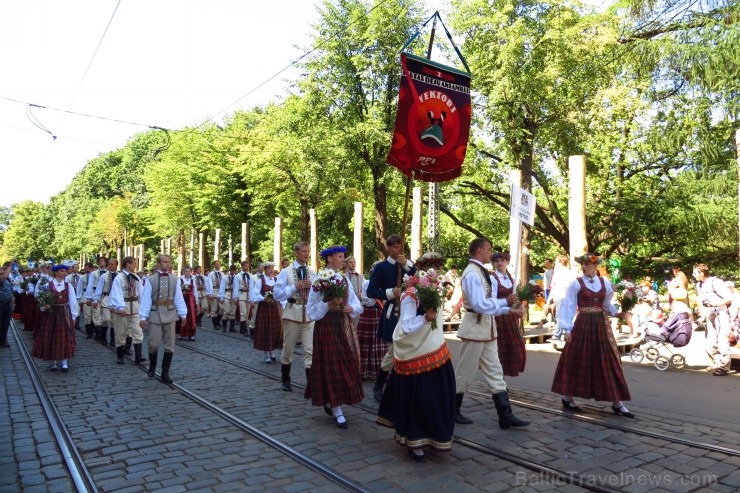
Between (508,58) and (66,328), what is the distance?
1546cm

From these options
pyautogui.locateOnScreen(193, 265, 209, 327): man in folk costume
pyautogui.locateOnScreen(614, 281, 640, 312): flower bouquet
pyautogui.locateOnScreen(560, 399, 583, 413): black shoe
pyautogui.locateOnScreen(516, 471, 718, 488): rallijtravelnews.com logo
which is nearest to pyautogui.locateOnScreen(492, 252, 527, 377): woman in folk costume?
pyautogui.locateOnScreen(560, 399, 583, 413): black shoe

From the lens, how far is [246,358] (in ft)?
37.6

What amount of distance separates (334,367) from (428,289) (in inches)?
69.3

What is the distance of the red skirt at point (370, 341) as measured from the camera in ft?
28.3

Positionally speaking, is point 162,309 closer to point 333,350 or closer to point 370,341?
point 370,341

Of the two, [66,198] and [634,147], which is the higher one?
[66,198]

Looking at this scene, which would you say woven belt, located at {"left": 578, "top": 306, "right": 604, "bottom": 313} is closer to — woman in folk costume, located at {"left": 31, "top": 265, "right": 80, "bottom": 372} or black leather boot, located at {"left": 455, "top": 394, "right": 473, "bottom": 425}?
black leather boot, located at {"left": 455, "top": 394, "right": 473, "bottom": 425}

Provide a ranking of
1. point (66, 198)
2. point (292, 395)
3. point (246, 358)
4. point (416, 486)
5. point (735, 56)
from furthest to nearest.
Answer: point (66, 198)
point (735, 56)
point (246, 358)
point (292, 395)
point (416, 486)

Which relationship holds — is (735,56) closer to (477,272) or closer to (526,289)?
(526,289)

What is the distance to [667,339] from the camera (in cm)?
1016

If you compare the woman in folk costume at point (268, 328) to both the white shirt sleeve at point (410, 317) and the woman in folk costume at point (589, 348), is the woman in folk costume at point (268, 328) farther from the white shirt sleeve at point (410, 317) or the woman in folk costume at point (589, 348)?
the white shirt sleeve at point (410, 317)

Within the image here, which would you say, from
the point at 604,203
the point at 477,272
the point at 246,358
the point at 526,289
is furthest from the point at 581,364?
the point at 604,203

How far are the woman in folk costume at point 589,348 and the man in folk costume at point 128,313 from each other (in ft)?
24.4

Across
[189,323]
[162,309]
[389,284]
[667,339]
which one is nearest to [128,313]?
[162,309]
